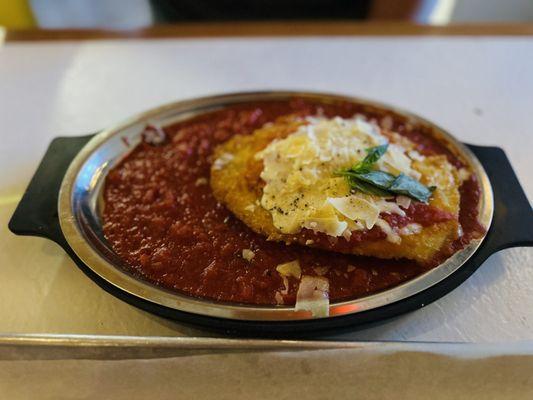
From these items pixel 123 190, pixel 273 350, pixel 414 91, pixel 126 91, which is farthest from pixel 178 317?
pixel 414 91

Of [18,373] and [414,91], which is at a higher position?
[414,91]

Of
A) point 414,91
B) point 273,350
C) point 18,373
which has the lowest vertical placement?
point 18,373

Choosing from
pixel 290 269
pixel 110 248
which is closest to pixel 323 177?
pixel 290 269

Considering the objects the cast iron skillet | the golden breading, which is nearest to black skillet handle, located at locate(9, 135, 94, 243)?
the cast iron skillet

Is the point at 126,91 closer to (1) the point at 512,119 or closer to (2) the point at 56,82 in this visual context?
(2) the point at 56,82

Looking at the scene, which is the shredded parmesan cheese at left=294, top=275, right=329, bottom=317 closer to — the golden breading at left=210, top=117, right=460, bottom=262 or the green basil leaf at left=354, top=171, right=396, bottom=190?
the golden breading at left=210, top=117, right=460, bottom=262

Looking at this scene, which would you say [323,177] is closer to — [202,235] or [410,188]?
[410,188]
